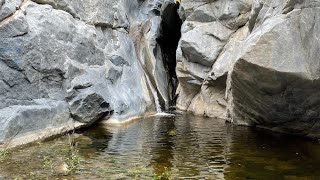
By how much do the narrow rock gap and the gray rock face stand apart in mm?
7873

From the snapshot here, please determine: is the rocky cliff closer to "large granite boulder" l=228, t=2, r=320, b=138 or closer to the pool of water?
"large granite boulder" l=228, t=2, r=320, b=138

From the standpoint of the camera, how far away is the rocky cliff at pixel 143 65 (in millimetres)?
16547

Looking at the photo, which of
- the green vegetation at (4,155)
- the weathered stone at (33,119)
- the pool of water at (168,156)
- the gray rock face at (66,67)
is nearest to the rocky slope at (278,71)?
the pool of water at (168,156)

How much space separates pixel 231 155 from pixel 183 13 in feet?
78.1

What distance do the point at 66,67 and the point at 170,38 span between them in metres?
23.7

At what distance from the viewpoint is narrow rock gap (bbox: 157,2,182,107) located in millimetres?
40888

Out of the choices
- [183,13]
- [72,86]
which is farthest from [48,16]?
[183,13]

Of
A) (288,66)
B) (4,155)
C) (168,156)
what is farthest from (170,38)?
(4,155)

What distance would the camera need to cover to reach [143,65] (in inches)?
1420

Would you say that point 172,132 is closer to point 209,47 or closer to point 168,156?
point 168,156

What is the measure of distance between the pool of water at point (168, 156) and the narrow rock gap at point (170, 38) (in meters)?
19.7

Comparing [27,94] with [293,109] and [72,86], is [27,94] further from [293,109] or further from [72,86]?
[293,109]

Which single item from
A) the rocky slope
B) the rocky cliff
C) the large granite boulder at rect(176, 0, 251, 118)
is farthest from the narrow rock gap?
the rocky slope

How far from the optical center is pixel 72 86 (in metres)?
21.5
